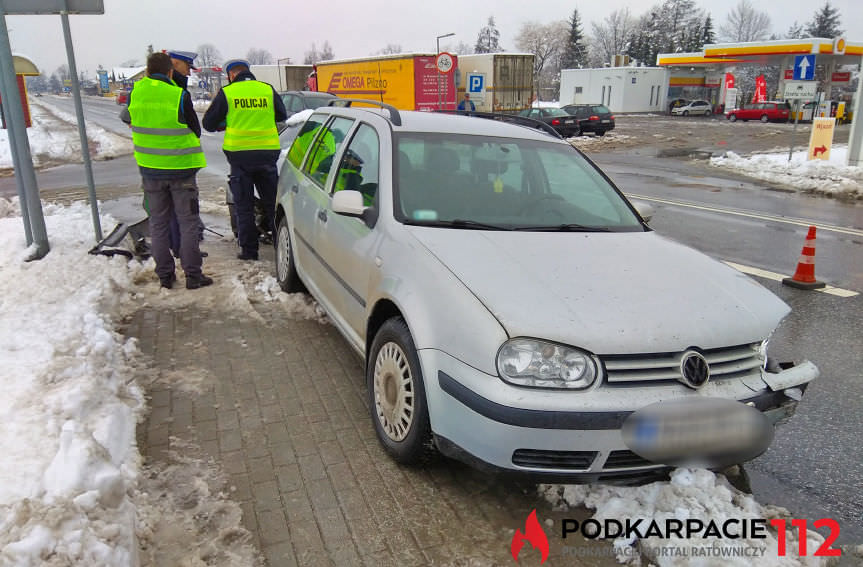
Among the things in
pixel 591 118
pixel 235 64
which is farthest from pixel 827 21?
pixel 235 64

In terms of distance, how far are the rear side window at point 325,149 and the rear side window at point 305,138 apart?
21 cm

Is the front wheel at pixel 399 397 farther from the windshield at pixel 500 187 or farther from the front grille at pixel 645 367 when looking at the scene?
the front grille at pixel 645 367

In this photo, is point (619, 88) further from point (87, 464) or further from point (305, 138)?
point (87, 464)

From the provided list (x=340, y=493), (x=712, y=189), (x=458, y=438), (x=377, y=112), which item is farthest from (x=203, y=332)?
(x=712, y=189)

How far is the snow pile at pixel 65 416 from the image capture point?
2.24 meters

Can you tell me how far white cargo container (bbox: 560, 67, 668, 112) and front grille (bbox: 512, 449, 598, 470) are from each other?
186ft

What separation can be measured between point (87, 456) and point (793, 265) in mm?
7558

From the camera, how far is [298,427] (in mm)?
3664

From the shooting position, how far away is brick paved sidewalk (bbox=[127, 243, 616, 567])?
2.72m

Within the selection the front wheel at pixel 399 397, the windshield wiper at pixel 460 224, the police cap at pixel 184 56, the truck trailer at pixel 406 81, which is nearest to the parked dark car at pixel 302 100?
the truck trailer at pixel 406 81

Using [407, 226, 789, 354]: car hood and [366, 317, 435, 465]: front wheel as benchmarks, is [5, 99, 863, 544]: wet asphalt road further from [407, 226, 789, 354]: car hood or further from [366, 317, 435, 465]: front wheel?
[366, 317, 435, 465]: front wheel

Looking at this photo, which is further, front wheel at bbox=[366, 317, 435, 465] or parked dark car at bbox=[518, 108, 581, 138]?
parked dark car at bbox=[518, 108, 581, 138]

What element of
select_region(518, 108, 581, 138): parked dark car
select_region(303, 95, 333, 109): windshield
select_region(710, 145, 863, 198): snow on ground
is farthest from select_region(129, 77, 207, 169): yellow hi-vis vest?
select_region(518, 108, 581, 138): parked dark car

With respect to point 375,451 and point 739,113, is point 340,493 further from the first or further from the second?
point 739,113
